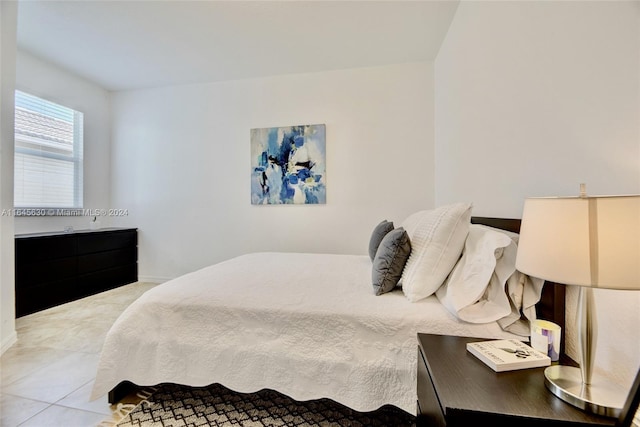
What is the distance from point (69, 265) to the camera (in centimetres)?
318

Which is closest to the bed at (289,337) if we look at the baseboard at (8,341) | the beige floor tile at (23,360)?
the beige floor tile at (23,360)

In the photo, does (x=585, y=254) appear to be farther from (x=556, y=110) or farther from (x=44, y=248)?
(x=44, y=248)

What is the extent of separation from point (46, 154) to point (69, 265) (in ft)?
4.46

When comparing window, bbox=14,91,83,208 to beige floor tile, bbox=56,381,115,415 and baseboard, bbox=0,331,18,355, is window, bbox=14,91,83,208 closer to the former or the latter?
baseboard, bbox=0,331,18,355

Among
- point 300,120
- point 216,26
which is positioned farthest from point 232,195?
point 216,26

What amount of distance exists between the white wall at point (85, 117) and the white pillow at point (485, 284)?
167 inches

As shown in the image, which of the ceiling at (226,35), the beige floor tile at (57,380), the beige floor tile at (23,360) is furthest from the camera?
the ceiling at (226,35)

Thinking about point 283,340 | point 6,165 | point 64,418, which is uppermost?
point 6,165

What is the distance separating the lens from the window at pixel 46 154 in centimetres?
312

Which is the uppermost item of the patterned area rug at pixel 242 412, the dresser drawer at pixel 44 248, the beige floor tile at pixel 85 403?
the dresser drawer at pixel 44 248

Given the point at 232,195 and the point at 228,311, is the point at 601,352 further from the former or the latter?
the point at 232,195

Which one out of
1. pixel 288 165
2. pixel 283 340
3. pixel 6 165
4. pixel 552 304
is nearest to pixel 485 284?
pixel 552 304

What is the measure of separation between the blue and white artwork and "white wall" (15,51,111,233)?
222 cm

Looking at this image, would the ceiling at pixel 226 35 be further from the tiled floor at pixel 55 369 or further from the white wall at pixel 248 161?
the tiled floor at pixel 55 369
